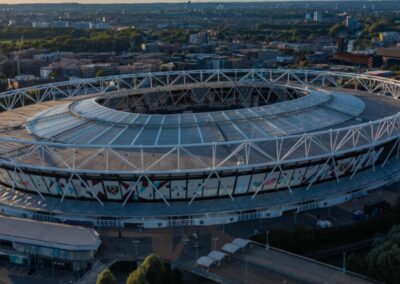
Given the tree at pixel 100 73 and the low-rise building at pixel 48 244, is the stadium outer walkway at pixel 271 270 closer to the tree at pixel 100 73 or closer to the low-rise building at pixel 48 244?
the low-rise building at pixel 48 244

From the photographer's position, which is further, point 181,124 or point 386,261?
point 181,124

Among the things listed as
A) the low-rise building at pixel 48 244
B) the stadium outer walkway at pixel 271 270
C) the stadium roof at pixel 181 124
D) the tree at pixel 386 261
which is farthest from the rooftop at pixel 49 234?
the tree at pixel 386 261

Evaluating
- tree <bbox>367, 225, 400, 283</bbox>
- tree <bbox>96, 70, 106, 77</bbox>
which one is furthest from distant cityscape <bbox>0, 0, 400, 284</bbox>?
tree <bbox>96, 70, 106, 77</bbox>

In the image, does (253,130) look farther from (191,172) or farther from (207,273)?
(207,273)

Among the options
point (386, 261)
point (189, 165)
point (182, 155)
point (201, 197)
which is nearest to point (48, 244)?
point (189, 165)

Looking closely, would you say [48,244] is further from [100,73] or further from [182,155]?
[100,73]

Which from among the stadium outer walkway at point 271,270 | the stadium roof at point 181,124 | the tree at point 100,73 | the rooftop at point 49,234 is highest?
the stadium roof at point 181,124

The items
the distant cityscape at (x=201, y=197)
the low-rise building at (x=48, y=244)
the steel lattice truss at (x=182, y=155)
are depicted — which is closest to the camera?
the distant cityscape at (x=201, y=197)

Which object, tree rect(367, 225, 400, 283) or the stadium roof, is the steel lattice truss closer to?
the stadium roof
